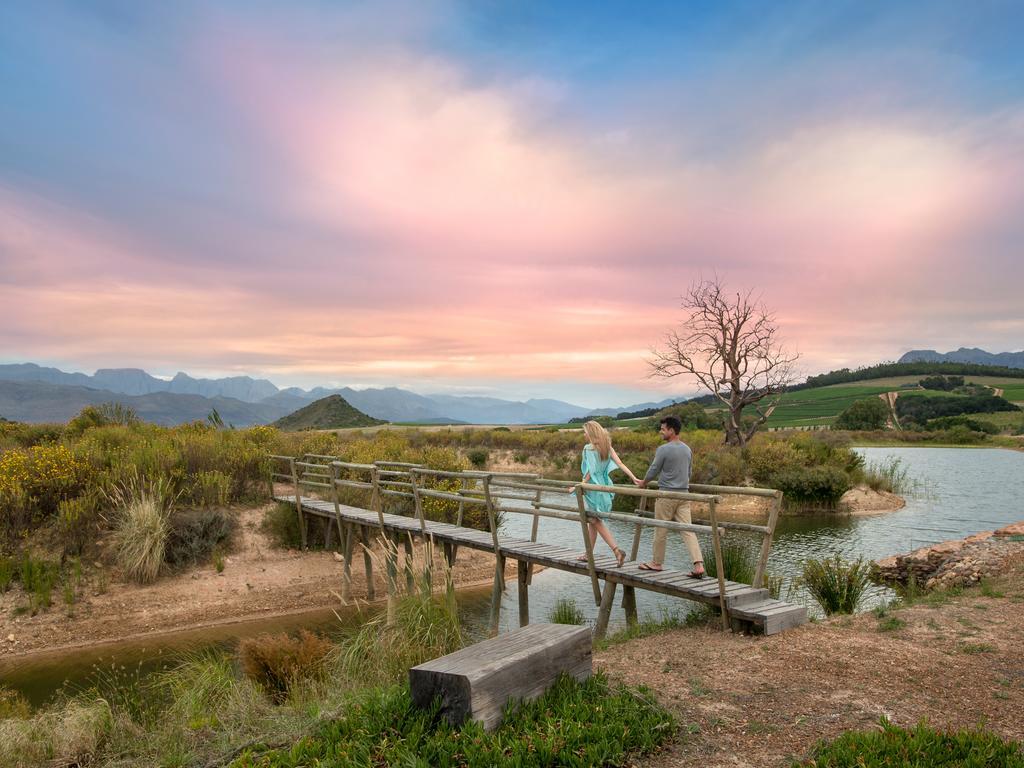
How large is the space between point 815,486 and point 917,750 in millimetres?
20352

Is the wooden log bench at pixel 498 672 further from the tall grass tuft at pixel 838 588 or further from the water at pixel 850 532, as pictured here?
the water at pixel 850 532

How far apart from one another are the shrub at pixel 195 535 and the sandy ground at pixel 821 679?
9.81 m

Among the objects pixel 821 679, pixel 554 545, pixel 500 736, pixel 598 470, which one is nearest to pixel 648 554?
pixel 554 545

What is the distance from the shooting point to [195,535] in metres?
13.6

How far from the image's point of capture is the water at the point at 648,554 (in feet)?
33.0

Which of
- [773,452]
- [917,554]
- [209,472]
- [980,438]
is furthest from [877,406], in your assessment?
[209,472]

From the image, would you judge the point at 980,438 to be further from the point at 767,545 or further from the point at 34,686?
the point at 34,686

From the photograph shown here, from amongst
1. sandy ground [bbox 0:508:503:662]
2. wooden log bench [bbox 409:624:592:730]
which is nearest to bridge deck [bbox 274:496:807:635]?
sandy ground [bbox 0:508:503:662]

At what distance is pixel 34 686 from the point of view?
9.37 meters

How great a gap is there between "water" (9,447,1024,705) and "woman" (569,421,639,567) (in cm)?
209

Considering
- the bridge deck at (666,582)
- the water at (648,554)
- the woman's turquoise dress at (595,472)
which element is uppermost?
the woman's turquoise dress at (595,472)

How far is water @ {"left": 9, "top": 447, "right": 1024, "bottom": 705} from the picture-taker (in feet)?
33.0

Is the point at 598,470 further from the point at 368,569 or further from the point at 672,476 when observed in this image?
the point at 368,569

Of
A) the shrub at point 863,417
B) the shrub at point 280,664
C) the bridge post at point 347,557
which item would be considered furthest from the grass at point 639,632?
the shrub at point 863,417
